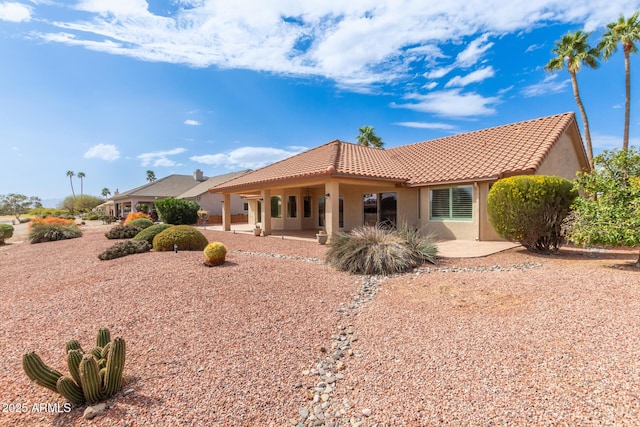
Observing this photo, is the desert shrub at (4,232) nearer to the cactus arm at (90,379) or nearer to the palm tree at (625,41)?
the cactus arm at (90,379)

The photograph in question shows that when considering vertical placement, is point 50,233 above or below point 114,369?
above

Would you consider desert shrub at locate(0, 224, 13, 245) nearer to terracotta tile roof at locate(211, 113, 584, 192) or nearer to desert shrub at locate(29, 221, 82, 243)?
desert shrub at locate(29, 221, 82, 243)

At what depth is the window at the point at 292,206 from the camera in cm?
2189

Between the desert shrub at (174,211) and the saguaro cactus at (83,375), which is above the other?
the desert shrub at (174,211)

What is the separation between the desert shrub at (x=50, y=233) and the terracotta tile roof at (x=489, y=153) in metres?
20.8

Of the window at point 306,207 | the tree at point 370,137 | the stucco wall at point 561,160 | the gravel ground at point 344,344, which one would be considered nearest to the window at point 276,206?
the window at point 306,207

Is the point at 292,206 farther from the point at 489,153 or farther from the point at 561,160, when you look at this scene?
the point at 561,160

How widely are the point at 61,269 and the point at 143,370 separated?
8191 millimetres

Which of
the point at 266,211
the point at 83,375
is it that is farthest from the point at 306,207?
the point at 83,375

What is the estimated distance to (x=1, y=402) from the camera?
11.0 feet

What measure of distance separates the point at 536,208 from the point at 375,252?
5.54 m

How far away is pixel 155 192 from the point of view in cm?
4306

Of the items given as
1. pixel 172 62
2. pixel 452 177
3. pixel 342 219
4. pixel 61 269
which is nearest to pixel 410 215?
pixel 452 177

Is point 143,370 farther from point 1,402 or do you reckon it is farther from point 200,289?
point 200,289
